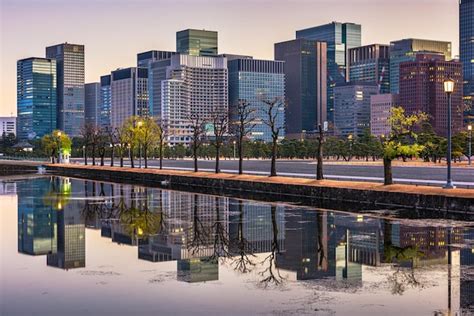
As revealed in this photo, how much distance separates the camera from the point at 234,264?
20.9 metres

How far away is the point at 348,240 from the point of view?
2542cm

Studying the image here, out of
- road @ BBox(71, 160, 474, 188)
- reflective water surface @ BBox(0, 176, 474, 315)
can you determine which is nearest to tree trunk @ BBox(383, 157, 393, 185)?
road @ BBox(71, 160, 474, 188)

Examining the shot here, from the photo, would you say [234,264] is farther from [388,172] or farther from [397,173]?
[397,173]

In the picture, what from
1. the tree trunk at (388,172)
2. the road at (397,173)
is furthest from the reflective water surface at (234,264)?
the road at (397,173)

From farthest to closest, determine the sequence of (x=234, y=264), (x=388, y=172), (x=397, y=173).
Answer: (x=397, y=173), (x=388, y=172), (x=234, y=264)

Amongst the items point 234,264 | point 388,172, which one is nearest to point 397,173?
point 388,172

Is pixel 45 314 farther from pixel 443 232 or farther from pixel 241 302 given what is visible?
pixel 443 232

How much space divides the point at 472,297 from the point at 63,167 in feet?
299

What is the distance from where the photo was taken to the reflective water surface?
15.4 metres

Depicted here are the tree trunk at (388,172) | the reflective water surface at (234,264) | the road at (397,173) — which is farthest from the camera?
the road at (397,173)

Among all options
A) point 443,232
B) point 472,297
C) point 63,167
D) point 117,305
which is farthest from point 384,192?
point 63,167

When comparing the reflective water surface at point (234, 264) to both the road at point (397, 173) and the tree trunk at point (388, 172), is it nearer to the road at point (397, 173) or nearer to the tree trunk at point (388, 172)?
the tree trunk at point (388, 172)

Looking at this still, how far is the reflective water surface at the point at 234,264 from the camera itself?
15.4m

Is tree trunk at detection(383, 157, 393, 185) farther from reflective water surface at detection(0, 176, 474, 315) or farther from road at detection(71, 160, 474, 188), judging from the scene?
reflective water surface at detection(0, 176, 474, 315)
